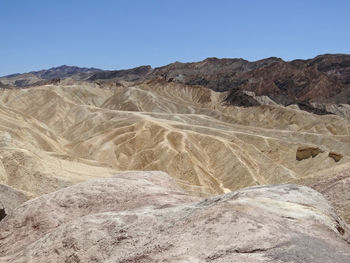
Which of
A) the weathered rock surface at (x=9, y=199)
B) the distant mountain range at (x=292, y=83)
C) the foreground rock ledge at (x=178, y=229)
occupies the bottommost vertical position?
the weathered rock surface at (x=9, y=199)

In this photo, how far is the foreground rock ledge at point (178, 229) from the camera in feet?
25.1

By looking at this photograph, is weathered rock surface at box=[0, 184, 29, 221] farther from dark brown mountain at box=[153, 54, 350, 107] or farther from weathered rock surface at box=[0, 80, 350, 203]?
dark brown mountain at box=[153, 54, 350, 107]

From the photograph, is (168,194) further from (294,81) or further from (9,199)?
(294,81)

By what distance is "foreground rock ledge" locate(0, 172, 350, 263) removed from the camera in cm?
765

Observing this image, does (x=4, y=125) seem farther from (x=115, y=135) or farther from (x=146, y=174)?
(x=146, y=174)

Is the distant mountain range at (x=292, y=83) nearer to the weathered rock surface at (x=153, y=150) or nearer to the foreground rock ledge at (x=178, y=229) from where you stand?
the weathered rock surface at (x=153, y=150)

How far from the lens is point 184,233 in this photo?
8.55 meters

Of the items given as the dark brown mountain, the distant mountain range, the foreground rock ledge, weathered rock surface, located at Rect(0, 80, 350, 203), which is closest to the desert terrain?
the foreground rock ledge

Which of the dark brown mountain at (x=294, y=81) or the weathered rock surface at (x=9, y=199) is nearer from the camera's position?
the weathered rock surface at (x=9, y=199)

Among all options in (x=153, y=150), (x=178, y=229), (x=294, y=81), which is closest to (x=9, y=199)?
(x=178, y=229)

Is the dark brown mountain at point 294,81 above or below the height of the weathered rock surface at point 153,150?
above

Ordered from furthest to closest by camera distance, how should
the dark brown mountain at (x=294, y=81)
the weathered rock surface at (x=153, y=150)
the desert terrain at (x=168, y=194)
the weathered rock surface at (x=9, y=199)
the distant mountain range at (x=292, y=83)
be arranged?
the dark brown mountain at (x=294, y=81)
the distant mountain range at (x=292, y=83)
the weathered rock surface at (x=153, y=150)
the weathered rock surface at (x=9, y=199)
the desert terrain at (x=168, y=194)

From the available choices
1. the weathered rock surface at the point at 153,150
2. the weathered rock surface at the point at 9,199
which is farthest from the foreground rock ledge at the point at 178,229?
the weathered rock surface at the point at 153,150

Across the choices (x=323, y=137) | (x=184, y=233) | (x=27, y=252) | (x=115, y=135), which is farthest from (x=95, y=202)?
(x=323, y=137)
